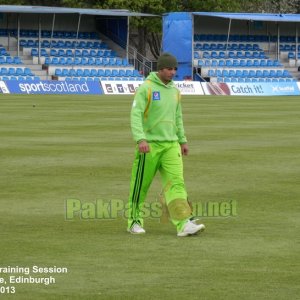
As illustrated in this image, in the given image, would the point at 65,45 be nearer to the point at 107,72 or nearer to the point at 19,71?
the point at 107,72

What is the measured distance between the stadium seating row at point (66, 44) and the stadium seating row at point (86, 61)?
6.35ft

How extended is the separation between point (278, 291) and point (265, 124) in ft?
70.7

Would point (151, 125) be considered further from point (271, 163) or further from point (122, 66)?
point (122, 66)

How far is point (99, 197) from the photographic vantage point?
46.5 feet

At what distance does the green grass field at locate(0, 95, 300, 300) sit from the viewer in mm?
8805

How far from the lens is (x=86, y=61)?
6197 cm

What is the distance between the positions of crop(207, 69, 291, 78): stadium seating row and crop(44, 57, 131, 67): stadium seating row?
16.8ft

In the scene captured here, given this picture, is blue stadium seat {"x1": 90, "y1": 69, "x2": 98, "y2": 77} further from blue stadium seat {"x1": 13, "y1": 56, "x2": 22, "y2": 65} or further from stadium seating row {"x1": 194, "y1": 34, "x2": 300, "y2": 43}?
stadium seating row {"x1": 194, "y1": 34, "x2": 300, "y2": 43}

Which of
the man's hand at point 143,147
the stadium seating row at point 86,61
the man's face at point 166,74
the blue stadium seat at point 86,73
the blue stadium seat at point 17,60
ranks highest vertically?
the man's face at point 166,74

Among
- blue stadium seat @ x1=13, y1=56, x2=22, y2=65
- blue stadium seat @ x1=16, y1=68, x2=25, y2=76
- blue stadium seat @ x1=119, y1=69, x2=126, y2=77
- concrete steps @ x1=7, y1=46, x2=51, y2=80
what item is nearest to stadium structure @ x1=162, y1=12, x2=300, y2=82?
blue stadium seat @ x1=119, y1=69, x2=126, y2=77

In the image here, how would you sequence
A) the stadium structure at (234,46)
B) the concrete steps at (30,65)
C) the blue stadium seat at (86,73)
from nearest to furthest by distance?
the blue stadium seat at (86,73)
the concrete steps at (30,65)
the stadium structure at (234,46)

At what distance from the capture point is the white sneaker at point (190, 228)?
11.1m

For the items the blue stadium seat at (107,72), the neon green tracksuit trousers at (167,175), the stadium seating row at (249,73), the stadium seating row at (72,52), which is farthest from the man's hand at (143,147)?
the stadium seating row at (72,52)

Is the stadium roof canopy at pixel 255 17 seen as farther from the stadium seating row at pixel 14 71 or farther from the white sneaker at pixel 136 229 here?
the white sneaker at pixel 136 229
